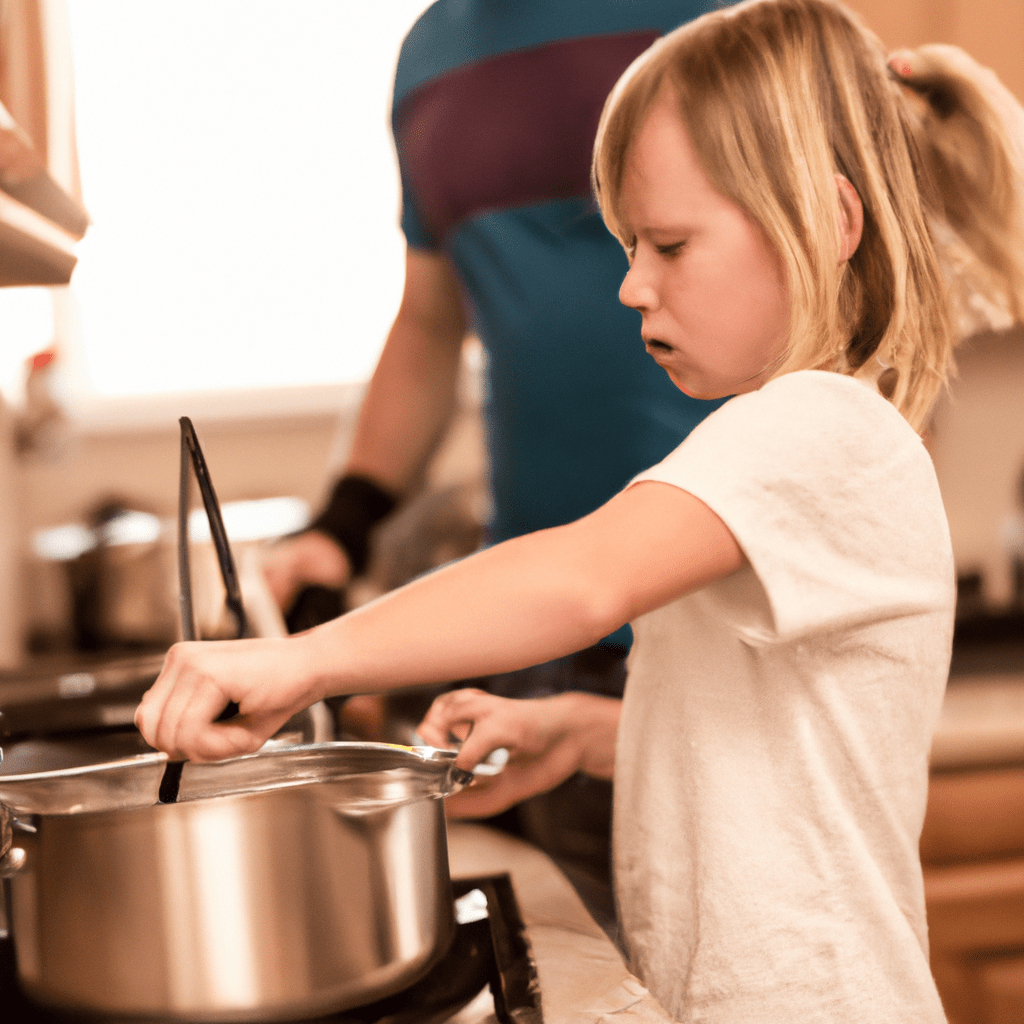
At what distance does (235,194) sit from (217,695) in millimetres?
839

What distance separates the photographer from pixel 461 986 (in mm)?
278

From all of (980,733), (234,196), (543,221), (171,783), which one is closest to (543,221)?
(543,221)

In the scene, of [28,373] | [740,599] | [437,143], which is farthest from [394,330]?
[28,373]

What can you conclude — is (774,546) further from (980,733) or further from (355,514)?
(980,733)

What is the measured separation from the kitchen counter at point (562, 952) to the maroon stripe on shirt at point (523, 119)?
235 millimetres

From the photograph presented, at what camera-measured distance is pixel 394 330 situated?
0.54m

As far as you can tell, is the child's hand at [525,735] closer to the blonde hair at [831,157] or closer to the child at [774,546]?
the child at [774,546]

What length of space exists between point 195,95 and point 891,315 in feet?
2.44

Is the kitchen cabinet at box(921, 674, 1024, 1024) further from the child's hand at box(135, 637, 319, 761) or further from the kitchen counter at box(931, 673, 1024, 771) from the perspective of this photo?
the child's hand at box(135, 637, 319, 761)

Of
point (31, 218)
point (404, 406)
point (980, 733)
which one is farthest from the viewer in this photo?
point (980, 733)

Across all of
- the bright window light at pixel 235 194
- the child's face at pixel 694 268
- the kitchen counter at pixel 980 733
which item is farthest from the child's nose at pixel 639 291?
the kitchen counter at pixel 980 733

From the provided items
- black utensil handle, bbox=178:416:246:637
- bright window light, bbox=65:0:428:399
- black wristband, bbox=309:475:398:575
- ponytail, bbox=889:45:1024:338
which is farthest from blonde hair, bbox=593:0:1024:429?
bright window light, bbox=65:0:428:399

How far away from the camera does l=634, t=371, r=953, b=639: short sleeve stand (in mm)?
256

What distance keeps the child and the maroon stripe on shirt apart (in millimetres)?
28
